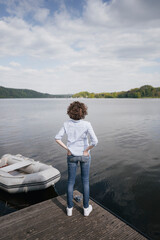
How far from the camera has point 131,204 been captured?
21.4 ft

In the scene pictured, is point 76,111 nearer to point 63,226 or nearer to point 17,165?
point 63,226

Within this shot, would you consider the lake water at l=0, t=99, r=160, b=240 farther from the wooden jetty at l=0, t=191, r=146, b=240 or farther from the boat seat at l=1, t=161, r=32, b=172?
the wooden jetty at l=0, t=191, r=146, b=240

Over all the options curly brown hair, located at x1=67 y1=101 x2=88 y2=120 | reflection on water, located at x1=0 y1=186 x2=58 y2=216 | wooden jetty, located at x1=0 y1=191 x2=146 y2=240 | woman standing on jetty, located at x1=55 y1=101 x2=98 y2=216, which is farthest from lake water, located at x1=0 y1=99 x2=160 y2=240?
curly brown hair, located at x1=67 y1=101 x2=88 y2=120

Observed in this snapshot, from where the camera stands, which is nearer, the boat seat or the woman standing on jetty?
the woman standing on jetty

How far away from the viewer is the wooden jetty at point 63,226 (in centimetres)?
361

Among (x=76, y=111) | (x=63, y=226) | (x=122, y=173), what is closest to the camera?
(x=76, y=111)

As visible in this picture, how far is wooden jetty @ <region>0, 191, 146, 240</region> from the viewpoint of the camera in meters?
3.61

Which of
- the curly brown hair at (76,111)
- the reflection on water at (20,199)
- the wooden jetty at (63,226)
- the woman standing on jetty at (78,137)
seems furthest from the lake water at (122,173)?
the curly brown hair at (76,111)

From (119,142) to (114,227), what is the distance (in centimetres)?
1158

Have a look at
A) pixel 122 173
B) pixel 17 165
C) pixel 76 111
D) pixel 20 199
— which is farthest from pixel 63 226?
pixel 122 173

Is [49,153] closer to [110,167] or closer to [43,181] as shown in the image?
[110,167]

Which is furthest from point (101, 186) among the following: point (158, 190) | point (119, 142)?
point (119, 142)

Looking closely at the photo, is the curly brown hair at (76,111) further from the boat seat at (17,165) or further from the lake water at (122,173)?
the boat seat at (17,165)

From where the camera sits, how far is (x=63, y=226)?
3869 mm
